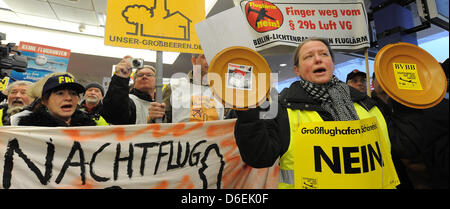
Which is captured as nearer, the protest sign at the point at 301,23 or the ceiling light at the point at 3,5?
the protest sign at the point at 301,23

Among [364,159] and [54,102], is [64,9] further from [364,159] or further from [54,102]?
[364,159]

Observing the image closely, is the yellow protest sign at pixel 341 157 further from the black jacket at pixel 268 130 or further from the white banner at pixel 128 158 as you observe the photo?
the white banner at pixel 128 158

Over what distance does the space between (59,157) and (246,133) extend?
3.64 feet

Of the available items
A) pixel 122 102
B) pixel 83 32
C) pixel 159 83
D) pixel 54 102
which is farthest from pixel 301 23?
pixel 83 32

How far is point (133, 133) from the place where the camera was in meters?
1.41

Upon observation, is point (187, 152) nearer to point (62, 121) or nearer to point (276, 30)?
point (62, 121)

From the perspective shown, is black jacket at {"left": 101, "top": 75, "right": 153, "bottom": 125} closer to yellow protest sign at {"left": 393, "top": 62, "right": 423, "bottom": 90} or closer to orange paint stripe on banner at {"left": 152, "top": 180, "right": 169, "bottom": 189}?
orange paint stripe on banner at {"left": 152, "top": 180, "right": 169, "bottom": 189}

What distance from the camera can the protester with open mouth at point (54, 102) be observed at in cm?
139

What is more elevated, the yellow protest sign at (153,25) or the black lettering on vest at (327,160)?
the yellow protest sign at (153,25)

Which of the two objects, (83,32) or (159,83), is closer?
(159,83)

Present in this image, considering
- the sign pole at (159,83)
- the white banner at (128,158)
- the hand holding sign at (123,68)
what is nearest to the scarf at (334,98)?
the white banner at (128,158)

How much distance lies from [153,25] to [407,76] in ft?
4.61

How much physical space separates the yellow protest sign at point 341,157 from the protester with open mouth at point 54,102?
56.4 inches

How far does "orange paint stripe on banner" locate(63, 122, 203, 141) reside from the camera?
1.34m
